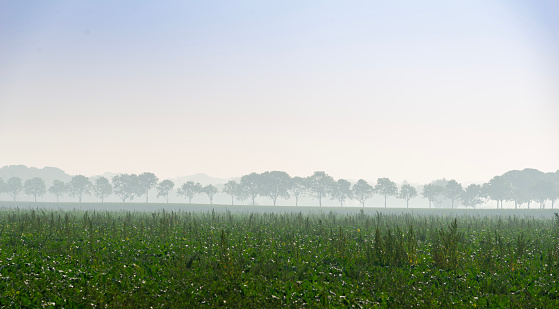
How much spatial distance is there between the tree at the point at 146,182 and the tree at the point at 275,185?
46377 mm

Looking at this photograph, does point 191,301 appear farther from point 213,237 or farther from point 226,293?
point 213,237

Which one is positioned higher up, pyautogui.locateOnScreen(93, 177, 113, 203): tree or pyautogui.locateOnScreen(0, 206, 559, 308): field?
pyautogui.locateOnScreen(0, 206, 559, 308): field

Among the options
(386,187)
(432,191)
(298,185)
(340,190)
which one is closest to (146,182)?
(298,185)

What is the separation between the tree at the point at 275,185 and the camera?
491ft

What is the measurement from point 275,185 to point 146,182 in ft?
176

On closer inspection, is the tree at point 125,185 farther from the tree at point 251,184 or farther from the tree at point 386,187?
the tree at point 386,187

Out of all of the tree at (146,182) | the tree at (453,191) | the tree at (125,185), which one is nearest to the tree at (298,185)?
the tree at (453,191)

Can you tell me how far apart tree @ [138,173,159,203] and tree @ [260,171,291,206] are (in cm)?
4638

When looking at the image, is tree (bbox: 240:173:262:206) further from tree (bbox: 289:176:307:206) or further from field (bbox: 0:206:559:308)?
field (bbox: 0:206:559:308)

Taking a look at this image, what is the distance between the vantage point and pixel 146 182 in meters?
159

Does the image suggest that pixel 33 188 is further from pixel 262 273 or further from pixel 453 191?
pixel 262 273

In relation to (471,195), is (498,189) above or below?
above

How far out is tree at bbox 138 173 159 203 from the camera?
15638 centimetres

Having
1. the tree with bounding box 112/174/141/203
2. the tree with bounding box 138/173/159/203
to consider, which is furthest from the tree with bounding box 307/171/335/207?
the tree with bounding box 112/174/141/203
